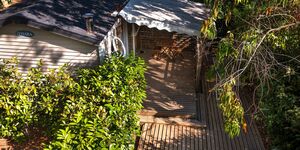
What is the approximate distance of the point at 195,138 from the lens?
959 centimetres

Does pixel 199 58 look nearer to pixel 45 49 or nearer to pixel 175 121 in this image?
pixel 175 121

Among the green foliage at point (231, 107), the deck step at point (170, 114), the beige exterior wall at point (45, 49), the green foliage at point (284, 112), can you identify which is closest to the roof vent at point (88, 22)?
the beige exterior wall at point (45, 49)

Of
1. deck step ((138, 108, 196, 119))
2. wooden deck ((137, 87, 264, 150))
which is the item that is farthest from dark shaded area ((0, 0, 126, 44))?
wooden deck ((137, 87, 264, 150))

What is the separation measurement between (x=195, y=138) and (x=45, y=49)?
6744 mm

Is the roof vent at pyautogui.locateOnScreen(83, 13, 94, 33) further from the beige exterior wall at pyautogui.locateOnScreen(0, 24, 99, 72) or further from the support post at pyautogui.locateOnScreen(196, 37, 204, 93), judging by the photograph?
the support post at pyautogui.locateOnScreen(196, 37, 204, 93)

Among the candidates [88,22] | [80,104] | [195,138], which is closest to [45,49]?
[88,22]

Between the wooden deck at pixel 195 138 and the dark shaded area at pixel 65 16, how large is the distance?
4100 millimetres

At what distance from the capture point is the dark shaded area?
9102 mm

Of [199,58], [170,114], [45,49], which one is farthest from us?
[199,58]

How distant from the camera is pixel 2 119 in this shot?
798cm

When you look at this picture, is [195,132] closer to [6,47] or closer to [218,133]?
[218,133]

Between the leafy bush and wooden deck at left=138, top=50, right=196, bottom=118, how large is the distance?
2.45 m

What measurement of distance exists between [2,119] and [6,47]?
135 inches

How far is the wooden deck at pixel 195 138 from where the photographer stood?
30.2 ft
